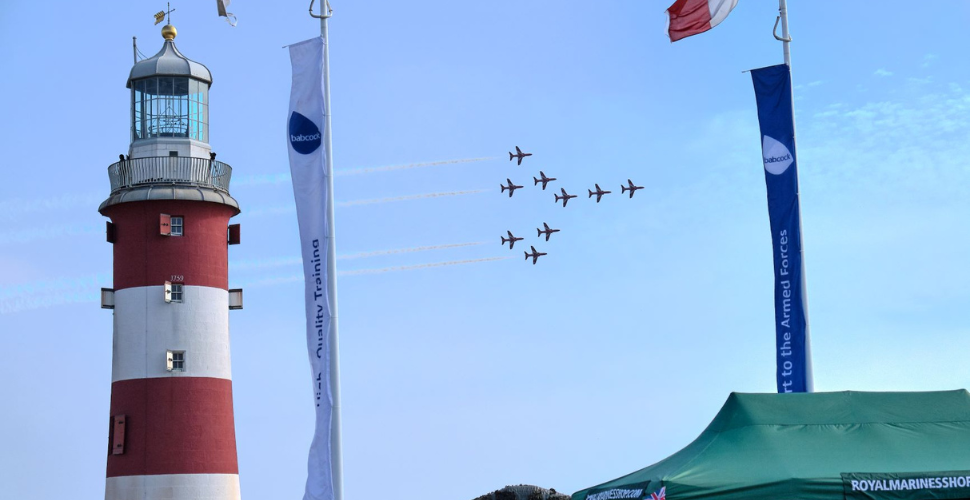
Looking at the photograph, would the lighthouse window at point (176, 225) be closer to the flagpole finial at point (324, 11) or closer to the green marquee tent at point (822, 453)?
the flagpole finial at point (324, 11)

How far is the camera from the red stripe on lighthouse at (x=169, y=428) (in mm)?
39219

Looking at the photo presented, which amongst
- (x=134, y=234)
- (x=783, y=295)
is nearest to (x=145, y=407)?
(x=134, y=234)

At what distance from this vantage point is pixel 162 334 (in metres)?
39.8

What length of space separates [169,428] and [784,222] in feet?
63.6

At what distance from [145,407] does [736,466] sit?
71.4 feet

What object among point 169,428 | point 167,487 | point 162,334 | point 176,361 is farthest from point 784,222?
point 167,487

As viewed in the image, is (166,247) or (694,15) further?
(166,247)

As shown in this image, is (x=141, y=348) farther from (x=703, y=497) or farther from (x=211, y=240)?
(x=703, y=497)

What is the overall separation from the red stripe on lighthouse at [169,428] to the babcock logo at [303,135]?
12586 millimetres

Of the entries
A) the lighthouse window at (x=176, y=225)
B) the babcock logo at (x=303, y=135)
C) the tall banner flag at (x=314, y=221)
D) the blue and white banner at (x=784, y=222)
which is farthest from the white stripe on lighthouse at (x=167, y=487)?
the blue and white banner at (x=784, y=222)

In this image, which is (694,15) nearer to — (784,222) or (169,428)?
(784,222)

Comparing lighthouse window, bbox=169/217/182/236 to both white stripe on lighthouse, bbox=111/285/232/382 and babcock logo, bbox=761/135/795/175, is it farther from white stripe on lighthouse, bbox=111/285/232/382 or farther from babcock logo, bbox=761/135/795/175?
babcock logo, bbox=761/135/795/175

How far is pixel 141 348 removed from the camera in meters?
39.8

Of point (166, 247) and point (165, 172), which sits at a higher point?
point (165, 172)
